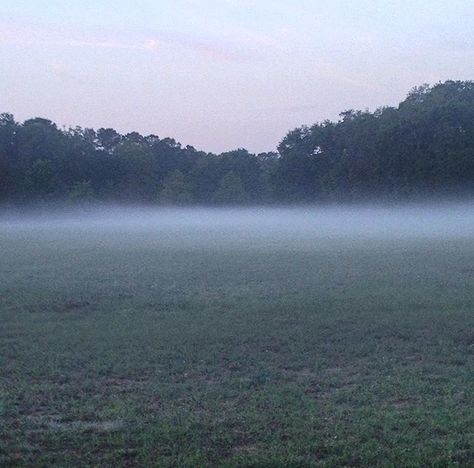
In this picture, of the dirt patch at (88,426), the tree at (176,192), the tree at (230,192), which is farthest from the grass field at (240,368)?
the tree at (230,192)

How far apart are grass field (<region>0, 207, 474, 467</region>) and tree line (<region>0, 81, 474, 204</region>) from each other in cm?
4638

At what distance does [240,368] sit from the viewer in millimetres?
11641

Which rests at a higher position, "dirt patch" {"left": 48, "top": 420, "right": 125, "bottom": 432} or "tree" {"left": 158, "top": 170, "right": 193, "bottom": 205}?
"tree" {"left": 158, "top": 170, "right": 193, "bottom": 205}

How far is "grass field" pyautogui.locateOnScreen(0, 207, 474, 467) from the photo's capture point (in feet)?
24.9

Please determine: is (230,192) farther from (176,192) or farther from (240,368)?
(240,368)

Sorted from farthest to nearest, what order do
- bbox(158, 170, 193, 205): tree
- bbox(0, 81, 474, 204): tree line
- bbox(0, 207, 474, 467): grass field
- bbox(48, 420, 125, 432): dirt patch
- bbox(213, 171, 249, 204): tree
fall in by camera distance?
1. bbox(213, 171, 249, 204): tree
2. bbox(158, 170, 193, 205): tree
3. bbox(0, 81, 474, 204): tree line
4. bbox(48, 420, 125, 432): dirt patch
5. bbox(0, 207, 474, 467): grass field

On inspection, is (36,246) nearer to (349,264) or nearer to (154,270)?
(154,270)

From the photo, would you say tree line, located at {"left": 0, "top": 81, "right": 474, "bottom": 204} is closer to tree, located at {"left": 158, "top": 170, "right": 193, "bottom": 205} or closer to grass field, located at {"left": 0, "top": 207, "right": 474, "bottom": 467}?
tree, located at {"left": 158, "top": 170, "right": 193, "bottom": 205}

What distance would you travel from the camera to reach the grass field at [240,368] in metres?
7.60

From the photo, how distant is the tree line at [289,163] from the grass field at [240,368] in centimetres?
4638

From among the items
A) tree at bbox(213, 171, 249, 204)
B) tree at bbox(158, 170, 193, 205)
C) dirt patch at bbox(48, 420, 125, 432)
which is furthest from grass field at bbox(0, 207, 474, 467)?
tree at bbox(213, 171, 249, 204)

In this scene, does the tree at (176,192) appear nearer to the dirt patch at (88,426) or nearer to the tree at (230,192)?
the tree at (230,192)

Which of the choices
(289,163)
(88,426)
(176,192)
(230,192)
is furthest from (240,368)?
(230,192)

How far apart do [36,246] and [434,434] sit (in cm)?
3501
